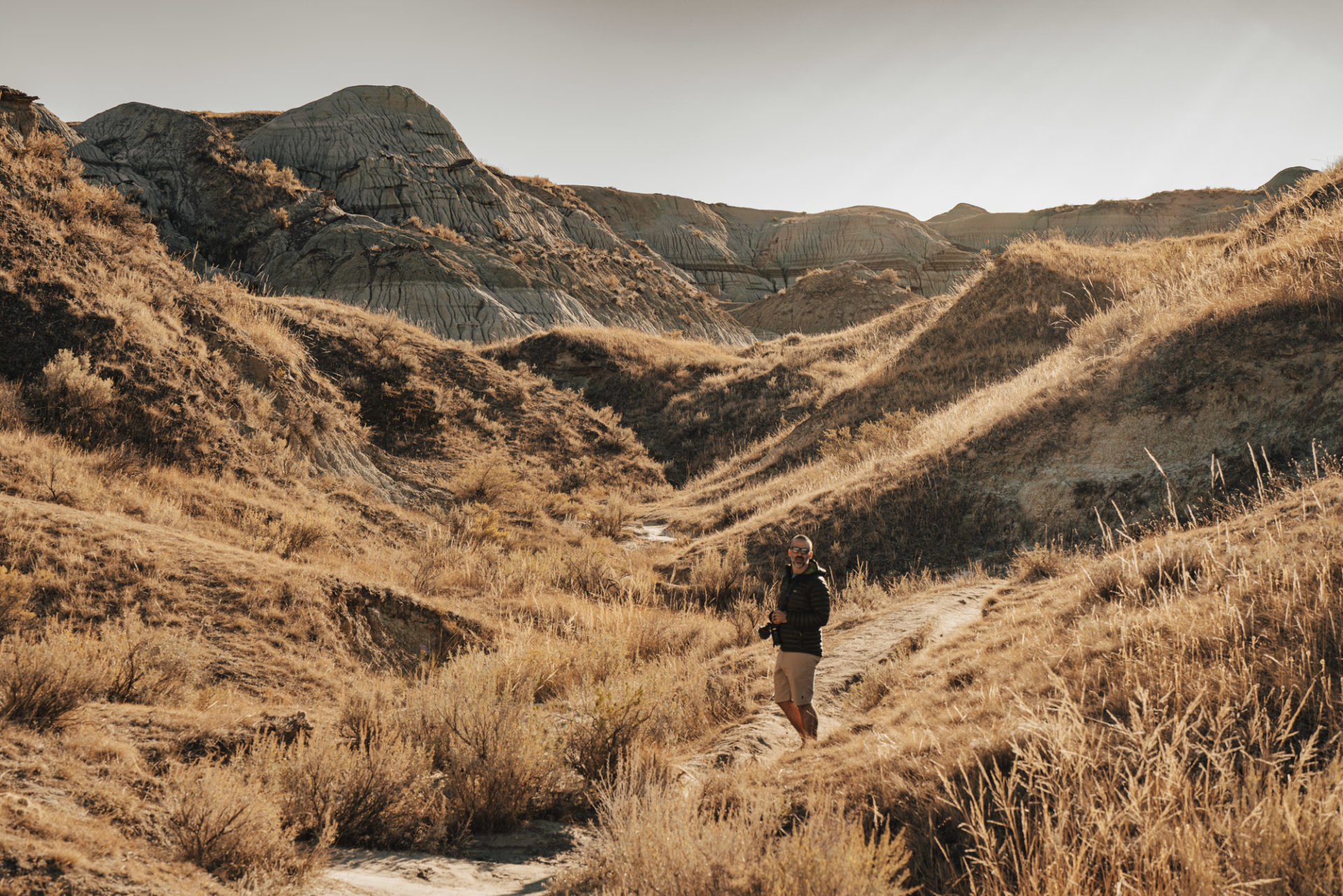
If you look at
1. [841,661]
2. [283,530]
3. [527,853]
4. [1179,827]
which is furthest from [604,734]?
[283,530]

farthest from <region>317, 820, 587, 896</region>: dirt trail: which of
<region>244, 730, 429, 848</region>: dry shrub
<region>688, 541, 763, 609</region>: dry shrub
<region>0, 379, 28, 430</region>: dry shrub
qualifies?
<region>0, 379, 28, 430</region>: dry shrub

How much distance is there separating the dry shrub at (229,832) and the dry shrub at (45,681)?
125 centimetres

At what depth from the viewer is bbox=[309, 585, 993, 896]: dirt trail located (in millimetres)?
3701

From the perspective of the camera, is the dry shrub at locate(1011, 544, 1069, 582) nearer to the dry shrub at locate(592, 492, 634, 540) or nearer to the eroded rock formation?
the dry shrub at locate(592, 492, 634, 540)

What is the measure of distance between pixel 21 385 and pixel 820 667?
10762mm

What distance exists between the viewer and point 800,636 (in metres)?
6.21

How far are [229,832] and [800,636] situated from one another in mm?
4246

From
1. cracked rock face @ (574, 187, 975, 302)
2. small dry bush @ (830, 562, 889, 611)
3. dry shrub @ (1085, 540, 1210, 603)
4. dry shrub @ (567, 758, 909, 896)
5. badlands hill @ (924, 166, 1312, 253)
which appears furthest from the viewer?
cracked rock face @ (574, 187, 975, 302)

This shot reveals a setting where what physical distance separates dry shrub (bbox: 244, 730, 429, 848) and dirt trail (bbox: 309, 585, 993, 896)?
0.17 m

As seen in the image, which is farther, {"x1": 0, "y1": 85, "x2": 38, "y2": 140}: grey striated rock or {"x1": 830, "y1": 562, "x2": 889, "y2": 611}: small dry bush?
{"x1": 0, "y1": 85, "x2": 38, "y2": 140}: grey striated rock

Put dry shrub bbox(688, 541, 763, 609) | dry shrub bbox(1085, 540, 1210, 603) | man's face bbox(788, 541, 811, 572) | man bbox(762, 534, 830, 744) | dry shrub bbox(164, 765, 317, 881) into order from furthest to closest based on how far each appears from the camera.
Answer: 1. dry shrub bbox(688, 541, 763, 609)
2. man's face bbox(788, 541, 811, 572)
3. man bbox(762, 534, 830, 744)
4. dry shrub bbox(1085, 540, 1210, 603)
5. dry shrub bbox(164, 765, 317, 881)

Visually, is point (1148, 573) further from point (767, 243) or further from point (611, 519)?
point (767, 243)

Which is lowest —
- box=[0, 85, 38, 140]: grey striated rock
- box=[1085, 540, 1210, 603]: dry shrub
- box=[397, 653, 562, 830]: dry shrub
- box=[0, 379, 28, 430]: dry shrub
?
box=[397, 653, 562, 830]: dry shrub

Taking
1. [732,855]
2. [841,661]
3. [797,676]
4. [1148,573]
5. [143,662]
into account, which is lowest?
[841,661]
